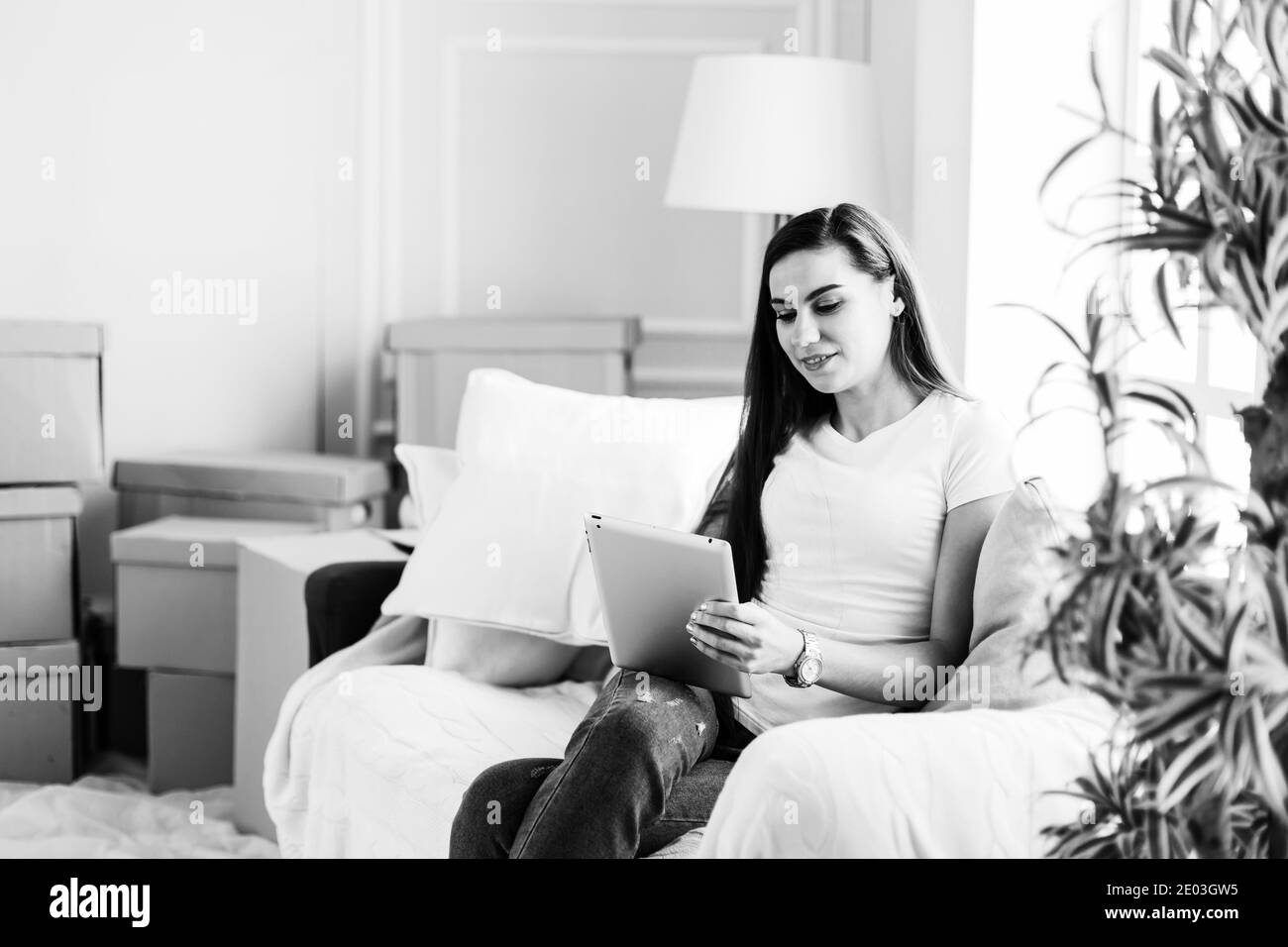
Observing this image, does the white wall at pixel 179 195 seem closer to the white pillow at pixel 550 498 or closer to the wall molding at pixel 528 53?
the wall molding at pixel 528 53

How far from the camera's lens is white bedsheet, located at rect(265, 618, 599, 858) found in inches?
67.6

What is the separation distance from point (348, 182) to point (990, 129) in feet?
5.07

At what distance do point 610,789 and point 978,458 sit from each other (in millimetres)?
571

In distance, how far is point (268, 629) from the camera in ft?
7.96

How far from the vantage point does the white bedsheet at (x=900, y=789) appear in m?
1.20

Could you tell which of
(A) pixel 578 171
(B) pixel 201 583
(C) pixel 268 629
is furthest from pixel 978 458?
(A) pixel 578 171

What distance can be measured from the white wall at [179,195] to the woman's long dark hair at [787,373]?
1.72 metres

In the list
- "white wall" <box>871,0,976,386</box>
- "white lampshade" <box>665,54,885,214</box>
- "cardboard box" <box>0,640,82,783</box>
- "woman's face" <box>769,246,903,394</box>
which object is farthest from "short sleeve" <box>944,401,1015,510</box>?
"cardboard box" <box>0,640,82,783</box>

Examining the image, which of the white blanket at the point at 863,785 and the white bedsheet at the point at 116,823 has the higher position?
the white blanket at the point at 863,785

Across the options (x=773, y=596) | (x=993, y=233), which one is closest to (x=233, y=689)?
(x=773, y=596)

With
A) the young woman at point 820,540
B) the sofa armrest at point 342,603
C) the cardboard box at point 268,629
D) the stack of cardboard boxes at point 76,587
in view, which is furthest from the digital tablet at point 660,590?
the stack of cardboard boxes at point 76,587

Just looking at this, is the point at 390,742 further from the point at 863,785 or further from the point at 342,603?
the point at 863,785

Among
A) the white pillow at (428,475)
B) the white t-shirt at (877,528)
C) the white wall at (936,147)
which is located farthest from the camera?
the white wall at (936,147)
